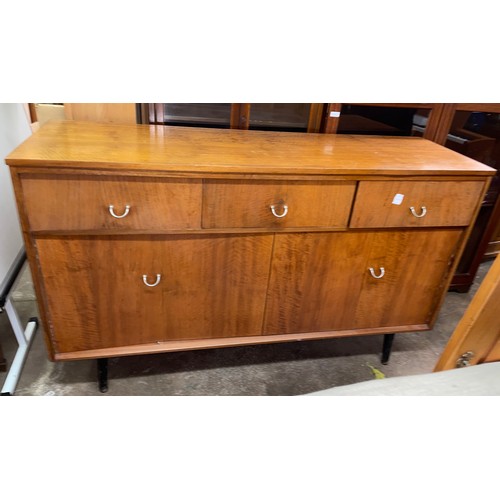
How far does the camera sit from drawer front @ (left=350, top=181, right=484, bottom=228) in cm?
127

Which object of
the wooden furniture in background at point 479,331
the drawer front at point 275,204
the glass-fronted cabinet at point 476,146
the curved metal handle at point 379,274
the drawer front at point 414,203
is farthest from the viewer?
the glass-fronted cabinet at point 476,146

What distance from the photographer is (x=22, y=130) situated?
153cm

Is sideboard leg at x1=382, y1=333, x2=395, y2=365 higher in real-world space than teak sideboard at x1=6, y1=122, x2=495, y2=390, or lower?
lower

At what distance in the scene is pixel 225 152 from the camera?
1.22m

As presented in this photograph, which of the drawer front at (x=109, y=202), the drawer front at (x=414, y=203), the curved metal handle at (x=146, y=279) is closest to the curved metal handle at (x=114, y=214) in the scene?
the drawer front at (x=109, y=202)

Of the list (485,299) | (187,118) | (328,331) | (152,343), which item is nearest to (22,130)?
→ (187,118)

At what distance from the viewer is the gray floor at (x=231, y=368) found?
5.01 ft

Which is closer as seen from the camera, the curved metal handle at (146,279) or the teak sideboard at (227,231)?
the teak sideboard at (227,231)

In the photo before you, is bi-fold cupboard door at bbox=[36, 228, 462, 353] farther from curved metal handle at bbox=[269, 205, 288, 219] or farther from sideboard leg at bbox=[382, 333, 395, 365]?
sideboard leg at bbox=[382, 333, 395, 365]

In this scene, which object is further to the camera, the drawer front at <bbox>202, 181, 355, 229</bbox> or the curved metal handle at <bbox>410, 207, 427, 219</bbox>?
the curved metal handle at <bbox>410, 207, 427, 219</bbox>

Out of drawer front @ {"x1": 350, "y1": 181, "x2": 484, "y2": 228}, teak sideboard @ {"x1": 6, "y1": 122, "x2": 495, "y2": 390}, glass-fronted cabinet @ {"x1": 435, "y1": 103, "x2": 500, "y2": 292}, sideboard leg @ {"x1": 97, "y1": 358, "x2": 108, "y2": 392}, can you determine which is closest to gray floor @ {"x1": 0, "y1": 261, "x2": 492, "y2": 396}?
sideboard leg @ {"x1": 97, "y1": 358, "x2": 108, "y2": 392}

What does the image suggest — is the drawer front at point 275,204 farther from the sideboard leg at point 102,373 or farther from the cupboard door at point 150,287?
the sideboard leg at point 102,373

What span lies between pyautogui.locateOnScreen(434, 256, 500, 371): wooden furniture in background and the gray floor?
2.61ft
